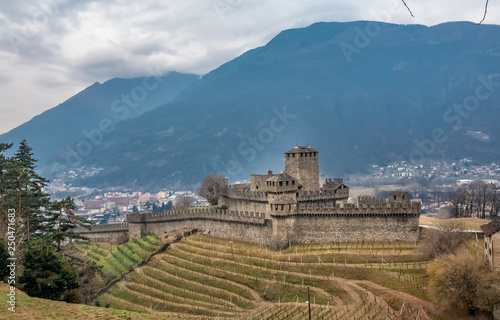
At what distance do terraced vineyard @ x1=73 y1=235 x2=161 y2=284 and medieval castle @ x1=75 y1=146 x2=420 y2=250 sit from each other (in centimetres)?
503

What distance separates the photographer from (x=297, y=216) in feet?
208

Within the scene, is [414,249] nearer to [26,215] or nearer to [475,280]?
[475,280]

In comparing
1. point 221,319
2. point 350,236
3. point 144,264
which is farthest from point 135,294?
point 350,236

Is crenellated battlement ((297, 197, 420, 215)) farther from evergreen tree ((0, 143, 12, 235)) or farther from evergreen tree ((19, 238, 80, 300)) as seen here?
evergreen tree ((0, 143, 12, 235))

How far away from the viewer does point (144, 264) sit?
2682 inches

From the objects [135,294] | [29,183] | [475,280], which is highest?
[29,183]

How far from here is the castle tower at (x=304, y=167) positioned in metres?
76.9

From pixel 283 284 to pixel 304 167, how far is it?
27.9 m

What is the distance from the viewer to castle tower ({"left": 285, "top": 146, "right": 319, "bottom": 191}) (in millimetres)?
76875

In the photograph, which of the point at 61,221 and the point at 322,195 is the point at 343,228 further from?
the point at 61,221

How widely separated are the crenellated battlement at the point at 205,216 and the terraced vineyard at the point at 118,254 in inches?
155

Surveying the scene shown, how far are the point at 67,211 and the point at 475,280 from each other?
128 feet

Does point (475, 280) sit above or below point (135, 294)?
above

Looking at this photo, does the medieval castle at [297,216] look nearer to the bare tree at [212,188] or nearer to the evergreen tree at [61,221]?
the bare tree at [212,188]
